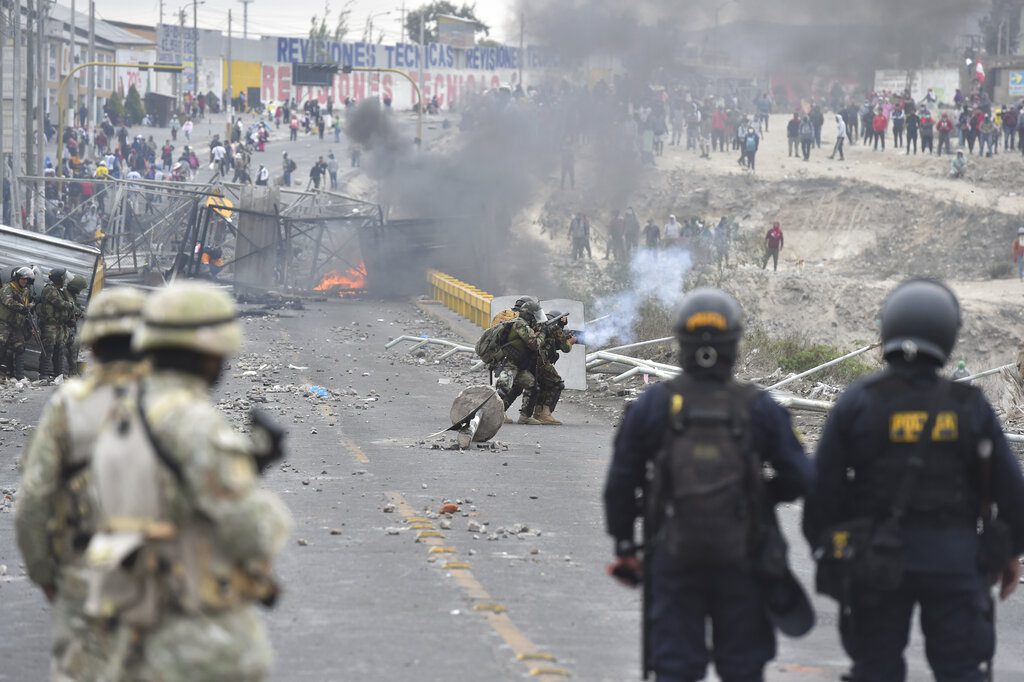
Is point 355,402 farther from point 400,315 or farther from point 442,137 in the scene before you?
point 442,137

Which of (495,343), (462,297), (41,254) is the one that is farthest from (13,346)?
(462,297)

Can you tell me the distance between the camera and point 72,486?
4.15 meters

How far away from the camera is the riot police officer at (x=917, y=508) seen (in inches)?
182

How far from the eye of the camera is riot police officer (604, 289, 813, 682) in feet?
14.5

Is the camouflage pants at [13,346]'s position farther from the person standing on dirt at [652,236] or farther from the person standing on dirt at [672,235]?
the person standing on dirt at [672,235]

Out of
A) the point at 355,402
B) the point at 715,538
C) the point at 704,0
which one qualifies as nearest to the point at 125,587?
the point at 715,538

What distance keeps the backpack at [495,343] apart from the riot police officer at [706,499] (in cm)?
1107

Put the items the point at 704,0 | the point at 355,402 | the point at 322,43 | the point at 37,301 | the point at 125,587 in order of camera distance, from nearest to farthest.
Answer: the point at 125,587
the point at 355,402
the point at 37,301
the point at 704,0
the point at 322,43

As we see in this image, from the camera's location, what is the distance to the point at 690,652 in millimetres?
4520

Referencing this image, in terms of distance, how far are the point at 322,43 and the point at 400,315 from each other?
46590mm

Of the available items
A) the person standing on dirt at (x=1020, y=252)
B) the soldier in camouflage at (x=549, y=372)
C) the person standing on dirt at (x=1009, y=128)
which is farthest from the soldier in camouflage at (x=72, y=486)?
the person standing on dirt at (x=1009, y=128)

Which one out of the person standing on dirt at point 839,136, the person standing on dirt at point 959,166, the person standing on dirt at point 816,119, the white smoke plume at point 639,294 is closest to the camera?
the white smoke plume at point 639,294

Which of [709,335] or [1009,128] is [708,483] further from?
[1009,128]

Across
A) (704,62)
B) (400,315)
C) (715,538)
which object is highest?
(704,62)
